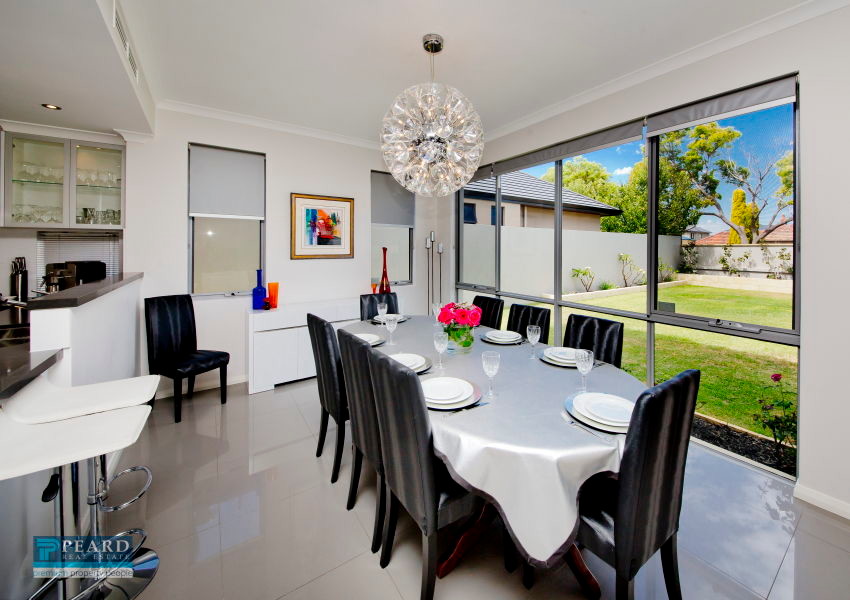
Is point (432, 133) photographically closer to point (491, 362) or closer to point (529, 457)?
point (491, 362)

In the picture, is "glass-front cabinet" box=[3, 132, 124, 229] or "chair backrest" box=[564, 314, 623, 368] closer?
"chair backrest" box=[564, 314, 623, 368]

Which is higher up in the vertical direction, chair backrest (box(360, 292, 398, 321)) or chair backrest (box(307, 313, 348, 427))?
chair backrest (box(360, 292, 398, 321))

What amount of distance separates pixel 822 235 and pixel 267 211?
14.5 feet

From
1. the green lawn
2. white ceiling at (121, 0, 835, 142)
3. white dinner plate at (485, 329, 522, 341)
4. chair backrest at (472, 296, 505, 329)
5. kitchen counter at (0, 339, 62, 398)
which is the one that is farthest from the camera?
chair backrest at (472, 296, 505, 329)

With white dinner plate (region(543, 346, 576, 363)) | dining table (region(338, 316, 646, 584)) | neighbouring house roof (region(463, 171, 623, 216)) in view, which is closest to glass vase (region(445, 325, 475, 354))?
white dinner plate (region(543, 346, 576, 363))

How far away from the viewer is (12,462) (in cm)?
99

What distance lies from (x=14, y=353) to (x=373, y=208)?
143 inches

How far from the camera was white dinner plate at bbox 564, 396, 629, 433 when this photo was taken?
4.16 ft

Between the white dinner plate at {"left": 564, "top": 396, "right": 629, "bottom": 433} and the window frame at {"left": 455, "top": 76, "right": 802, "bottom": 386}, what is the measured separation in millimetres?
1801

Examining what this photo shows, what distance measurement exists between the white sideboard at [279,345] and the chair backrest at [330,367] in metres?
1.57

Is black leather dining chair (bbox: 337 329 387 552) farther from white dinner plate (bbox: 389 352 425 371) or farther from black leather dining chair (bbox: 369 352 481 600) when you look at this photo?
white dinner plate (bbox: 389 352 425 371)

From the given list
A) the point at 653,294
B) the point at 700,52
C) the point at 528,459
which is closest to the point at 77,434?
the point at 528,459

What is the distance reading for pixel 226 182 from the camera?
12.1ft

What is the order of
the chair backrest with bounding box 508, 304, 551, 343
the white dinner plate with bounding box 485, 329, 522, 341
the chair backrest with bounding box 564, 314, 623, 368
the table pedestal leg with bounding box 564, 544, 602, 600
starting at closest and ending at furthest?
the table pedestal leg with bounding box 564, 544, 602, 600
the chair backrest with bounding box 564, 314, 623, 368
the white dinner plate with bounding box 485, 329, 522, 341
the chair backrest with bounding box 508, 304, 551, 343
